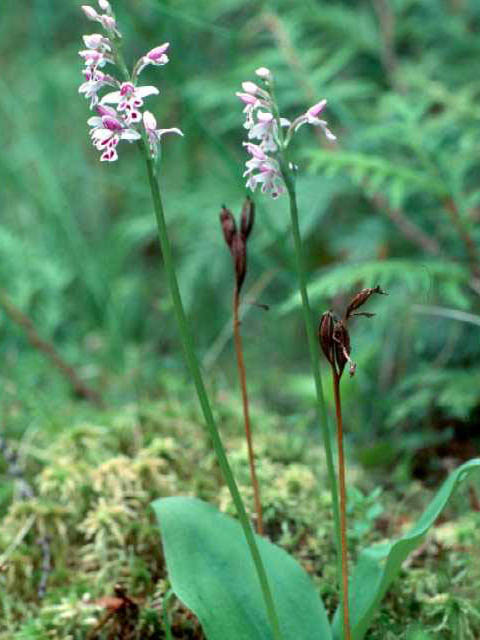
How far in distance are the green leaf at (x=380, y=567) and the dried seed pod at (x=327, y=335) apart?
0.27m

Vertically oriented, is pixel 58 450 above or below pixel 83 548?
above

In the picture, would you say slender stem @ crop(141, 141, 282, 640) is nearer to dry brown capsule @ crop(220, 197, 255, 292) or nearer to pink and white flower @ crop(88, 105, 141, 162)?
pink and white flower @ crop(88, 105, 141, 162)

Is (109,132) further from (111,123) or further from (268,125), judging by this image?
(268,125)

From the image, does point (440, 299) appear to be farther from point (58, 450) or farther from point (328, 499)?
point (58, 450)

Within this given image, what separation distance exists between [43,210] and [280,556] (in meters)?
2.40

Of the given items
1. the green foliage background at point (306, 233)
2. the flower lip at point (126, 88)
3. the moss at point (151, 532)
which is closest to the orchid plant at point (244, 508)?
the flower lip at point (126, 88)

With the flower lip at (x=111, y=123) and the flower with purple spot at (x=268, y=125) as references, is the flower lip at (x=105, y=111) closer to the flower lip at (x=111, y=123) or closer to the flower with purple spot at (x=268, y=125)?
the flower lip at (x=111, y=123)

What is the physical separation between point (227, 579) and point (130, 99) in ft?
2.80

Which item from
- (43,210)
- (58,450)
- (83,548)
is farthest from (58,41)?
(83,548)

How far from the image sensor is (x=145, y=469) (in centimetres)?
200

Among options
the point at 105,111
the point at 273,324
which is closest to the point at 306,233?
the point at 273,324

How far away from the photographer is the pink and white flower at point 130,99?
106cm

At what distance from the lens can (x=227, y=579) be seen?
1430mm

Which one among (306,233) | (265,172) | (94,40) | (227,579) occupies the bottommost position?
(227,579)
